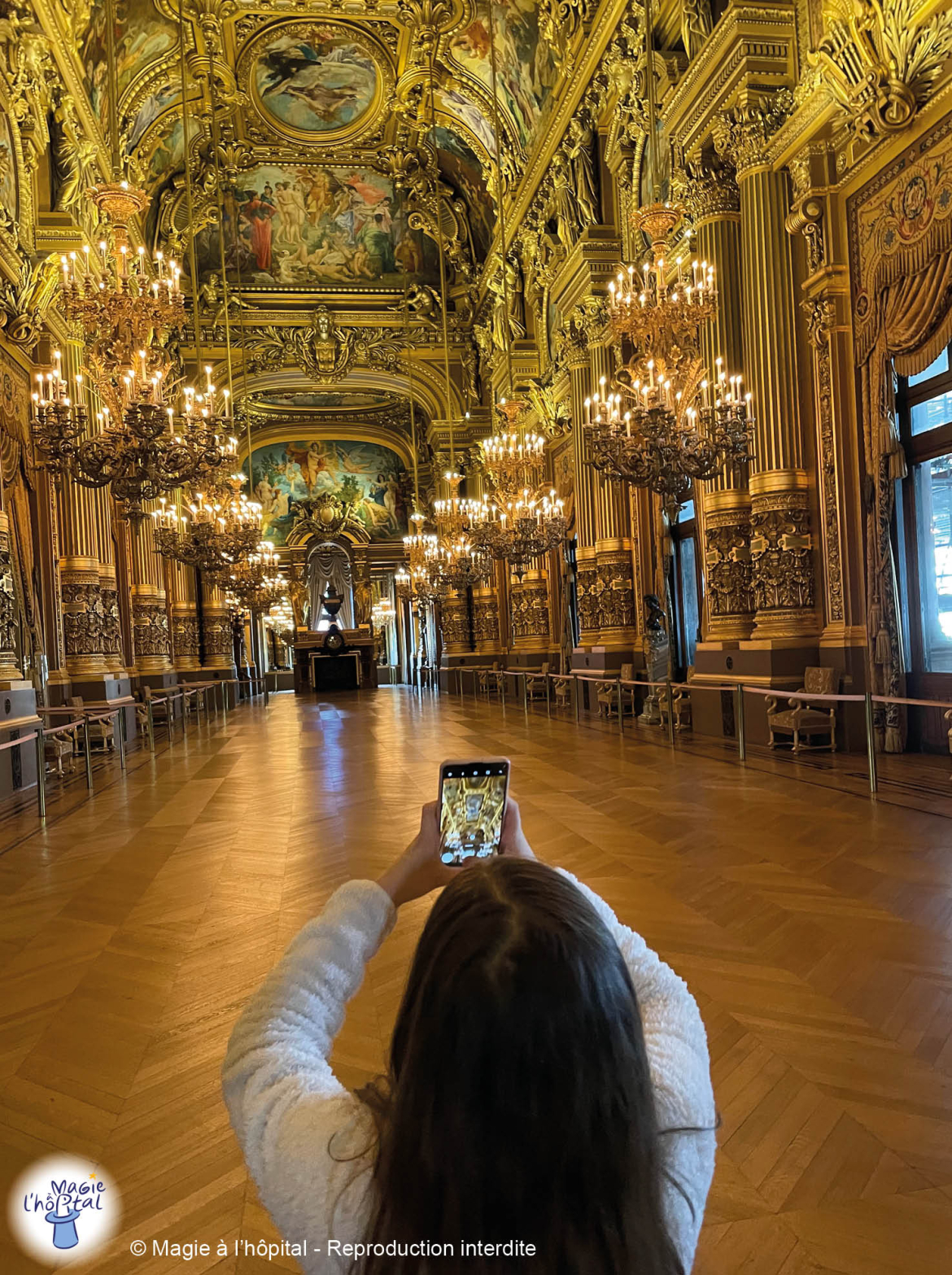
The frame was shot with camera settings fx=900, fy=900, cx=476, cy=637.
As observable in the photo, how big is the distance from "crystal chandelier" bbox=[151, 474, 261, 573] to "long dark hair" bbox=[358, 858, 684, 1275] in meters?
14.0

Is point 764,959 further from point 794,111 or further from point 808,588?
point 794,111

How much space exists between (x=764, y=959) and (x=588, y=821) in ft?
9.18

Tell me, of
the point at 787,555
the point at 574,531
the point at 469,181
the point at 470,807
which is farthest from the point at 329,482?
the point at 470,807

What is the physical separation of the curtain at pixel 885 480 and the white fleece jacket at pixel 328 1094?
8.53m

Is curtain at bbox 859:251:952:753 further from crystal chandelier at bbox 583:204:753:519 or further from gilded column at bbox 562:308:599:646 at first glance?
A: gilded column at bbox 562:308:599:646

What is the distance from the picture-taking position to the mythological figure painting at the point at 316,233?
78.1ft

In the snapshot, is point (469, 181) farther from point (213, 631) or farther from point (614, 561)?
point (213, 631)

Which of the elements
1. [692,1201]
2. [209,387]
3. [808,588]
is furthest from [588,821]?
[209,387]

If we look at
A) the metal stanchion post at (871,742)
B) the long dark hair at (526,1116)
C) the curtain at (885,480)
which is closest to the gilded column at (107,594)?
the curtain at (885,480)

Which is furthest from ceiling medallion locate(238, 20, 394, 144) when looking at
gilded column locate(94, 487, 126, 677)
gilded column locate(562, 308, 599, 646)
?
gilded column locate(94, 487, 126, 677)

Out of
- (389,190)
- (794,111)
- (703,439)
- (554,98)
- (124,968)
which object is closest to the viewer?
(124,968)

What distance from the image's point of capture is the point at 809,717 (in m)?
9.16

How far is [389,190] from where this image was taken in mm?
24484

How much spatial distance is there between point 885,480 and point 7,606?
31.8 feet
